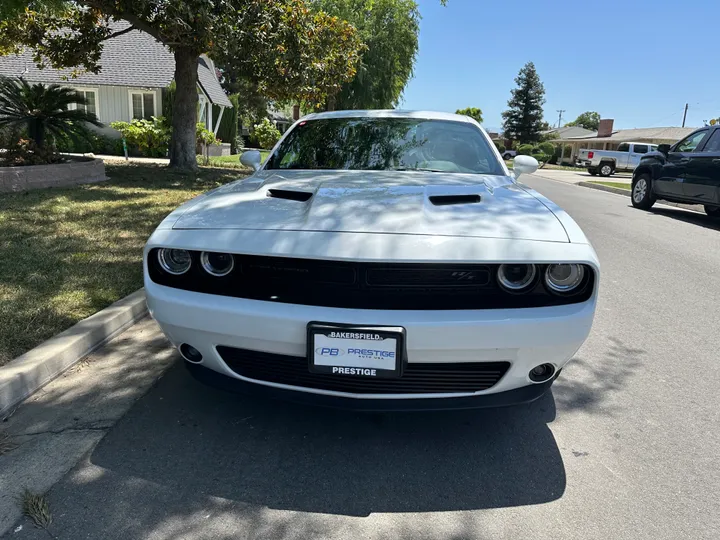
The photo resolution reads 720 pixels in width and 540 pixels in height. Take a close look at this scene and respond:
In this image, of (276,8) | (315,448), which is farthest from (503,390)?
(276,8)

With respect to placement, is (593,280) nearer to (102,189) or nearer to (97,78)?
(102,189)

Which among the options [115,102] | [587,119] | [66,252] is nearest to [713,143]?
[66,252]

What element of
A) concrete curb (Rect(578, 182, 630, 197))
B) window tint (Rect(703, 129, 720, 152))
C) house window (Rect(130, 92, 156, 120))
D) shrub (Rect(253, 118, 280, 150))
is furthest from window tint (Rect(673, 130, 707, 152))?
shrub (Rect(253, 118, 280, 150))

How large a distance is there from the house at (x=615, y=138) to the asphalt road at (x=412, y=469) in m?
53.9

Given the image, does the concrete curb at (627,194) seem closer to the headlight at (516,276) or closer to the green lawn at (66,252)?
the green lawn at (66,252)

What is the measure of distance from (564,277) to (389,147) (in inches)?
73.8

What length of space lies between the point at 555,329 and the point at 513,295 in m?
0.22

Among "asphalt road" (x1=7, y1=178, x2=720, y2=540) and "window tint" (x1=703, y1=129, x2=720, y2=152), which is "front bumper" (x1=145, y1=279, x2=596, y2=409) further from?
"window tint" (x1=703, y1=129, x2=720, y2=152)

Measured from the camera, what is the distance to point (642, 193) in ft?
41.2

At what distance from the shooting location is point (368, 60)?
1015 inches

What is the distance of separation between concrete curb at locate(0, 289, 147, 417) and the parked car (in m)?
10.2


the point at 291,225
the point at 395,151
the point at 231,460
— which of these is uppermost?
the point at 395,151

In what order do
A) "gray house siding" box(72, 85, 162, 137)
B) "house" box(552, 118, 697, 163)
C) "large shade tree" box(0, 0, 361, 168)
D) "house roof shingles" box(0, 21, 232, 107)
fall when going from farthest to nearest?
"house" box(552, 118, 697, 163) < "gray house siding" box(72, 85, 162, 137) < "house roof shingles" box(0, 21, 232, 107) < "large shade tree" box(0, 0, 361, 168)

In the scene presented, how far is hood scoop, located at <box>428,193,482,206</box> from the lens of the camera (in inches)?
106
